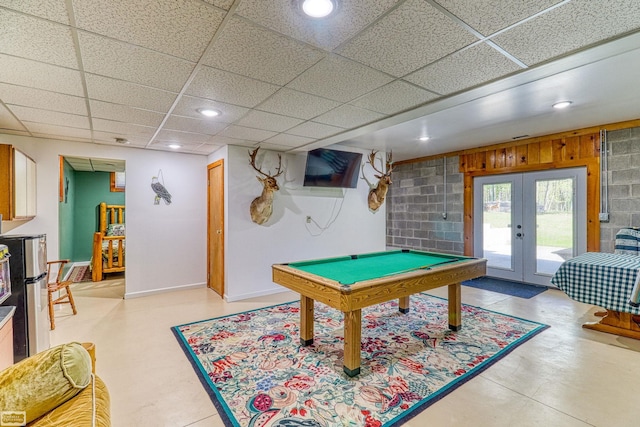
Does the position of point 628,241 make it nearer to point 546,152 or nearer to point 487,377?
point 546,152

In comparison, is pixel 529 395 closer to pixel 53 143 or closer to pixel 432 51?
pixel 432 51

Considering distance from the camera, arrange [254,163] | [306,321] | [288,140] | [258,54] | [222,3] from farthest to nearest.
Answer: [254,163], [288,140], [306,321], [258,54], [222,3]

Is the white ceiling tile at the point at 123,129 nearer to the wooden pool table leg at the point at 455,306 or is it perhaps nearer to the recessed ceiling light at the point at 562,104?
the wooden pool table leg at the point at 455,306

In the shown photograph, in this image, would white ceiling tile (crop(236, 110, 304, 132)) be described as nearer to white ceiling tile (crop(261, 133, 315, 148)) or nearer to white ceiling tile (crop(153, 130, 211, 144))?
white ceiling tile (crop(261, 133, 315, 148))

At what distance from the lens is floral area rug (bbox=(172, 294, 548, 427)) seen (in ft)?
6.50

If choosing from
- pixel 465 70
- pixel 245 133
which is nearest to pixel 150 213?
pixel 245 133

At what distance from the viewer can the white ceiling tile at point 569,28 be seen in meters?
1.43

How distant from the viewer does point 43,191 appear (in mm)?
3986

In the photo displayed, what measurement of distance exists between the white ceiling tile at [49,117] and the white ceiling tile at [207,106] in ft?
3.79

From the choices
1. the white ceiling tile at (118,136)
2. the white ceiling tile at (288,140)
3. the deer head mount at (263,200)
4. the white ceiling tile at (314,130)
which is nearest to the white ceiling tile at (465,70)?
the white ceiling tile at (314,130)

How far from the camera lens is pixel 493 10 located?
1452 mm

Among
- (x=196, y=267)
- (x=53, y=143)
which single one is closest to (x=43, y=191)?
(x=53, y=143)

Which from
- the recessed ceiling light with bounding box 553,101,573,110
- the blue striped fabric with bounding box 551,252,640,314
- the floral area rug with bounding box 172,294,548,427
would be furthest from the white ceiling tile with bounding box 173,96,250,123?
the blue striped fabric with bounding box 551,252,640,314

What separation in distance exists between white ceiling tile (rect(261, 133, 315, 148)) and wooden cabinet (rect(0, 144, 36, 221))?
111 inches
